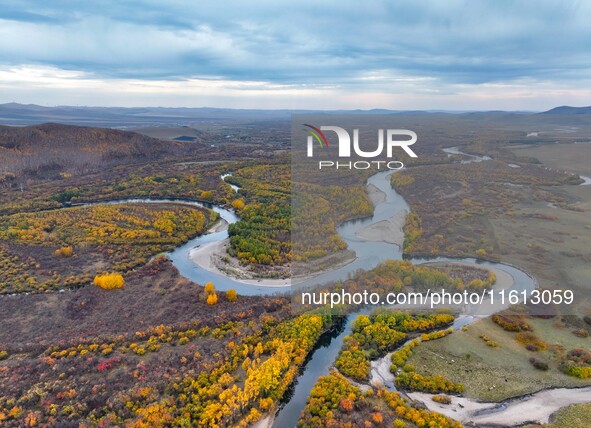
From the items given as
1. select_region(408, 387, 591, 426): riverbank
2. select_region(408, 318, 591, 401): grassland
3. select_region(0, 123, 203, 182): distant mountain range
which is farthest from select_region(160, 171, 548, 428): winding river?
select_region(0, 123, 203, 182): distant mountain range

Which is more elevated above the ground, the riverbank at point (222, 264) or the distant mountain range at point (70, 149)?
the distant mountain range at point (70, 149)

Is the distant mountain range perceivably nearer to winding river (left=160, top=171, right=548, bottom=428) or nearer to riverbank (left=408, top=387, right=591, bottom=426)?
winding river (left=160, top=171, right=548, bottom=428)

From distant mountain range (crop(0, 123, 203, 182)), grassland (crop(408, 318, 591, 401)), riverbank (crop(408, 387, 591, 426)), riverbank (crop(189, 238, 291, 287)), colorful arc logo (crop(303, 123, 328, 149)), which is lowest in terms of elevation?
riverbank (crop(408, 387, 591, 426))

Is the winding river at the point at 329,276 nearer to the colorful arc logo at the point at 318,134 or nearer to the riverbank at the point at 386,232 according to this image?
the riverbank at the point at 386,232

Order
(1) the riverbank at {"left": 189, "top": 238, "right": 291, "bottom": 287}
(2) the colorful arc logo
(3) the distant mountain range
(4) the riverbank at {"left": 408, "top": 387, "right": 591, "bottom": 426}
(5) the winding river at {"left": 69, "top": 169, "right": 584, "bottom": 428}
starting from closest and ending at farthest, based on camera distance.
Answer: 1. (4) the riverbank at {"left": 408, "top": 387, "right": 591, "bottom": 426}
2. (5) the winding river at {"left": 69, "top": 169, "right": 584, "bottom": 428}
3. (1) the riverbank at {"left": 189, "top": 238, "right": 291, "bottom": 287}
4. (2) the colorful arc logo
5. (3) the distant mountain range

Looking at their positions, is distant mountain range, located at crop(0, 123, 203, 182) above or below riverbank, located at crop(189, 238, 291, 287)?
above

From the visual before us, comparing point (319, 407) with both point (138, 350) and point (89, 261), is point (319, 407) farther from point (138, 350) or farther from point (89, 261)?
point (89, 261)

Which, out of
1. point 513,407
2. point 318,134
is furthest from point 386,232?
point 513,407

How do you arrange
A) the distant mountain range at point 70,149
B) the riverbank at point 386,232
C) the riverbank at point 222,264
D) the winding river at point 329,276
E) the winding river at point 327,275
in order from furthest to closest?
the distant mountain range at point 70,149 < the riverbank at point 386,232 < the riverbank at point 222,264 < the winding river at point 327,275 < the winding river at point 329,276

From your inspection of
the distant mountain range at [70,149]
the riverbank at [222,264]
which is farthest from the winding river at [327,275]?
the distant mountain range at [70,149]

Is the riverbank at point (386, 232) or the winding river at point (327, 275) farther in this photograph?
the riverbank at point (386, 232)

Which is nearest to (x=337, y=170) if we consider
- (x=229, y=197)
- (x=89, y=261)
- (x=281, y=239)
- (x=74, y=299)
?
(x=229, y=197)
